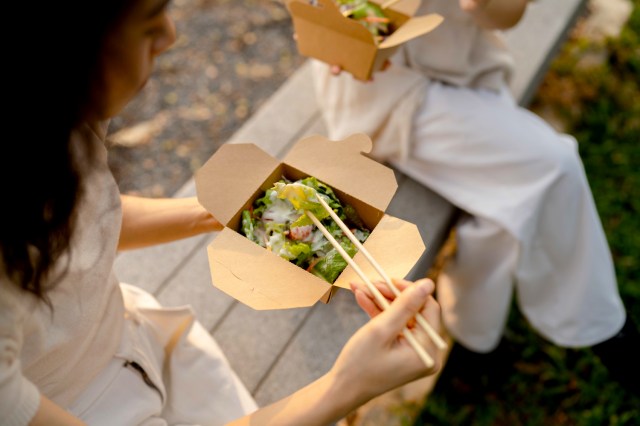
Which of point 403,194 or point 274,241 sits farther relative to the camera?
point 403,194

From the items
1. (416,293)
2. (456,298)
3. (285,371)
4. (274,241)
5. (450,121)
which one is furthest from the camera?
(456,298)

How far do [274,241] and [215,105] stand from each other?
2070 mm

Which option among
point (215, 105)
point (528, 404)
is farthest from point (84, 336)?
point (215, 105)

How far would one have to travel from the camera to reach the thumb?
0.98 meters

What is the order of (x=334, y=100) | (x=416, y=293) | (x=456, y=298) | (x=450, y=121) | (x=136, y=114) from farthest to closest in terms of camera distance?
(x=136, y=114) < (x=456, y=298) < (x=334, y=100) < (x=450, y=121) < (x=416, y=293)

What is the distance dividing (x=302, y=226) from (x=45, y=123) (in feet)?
1.81

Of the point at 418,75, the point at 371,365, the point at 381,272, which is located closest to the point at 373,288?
the point at 381,272

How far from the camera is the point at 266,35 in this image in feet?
11.0

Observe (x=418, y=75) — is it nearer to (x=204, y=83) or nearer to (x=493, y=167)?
(x=493, y=167)

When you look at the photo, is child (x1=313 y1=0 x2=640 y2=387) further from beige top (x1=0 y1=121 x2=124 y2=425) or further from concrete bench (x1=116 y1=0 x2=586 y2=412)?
beige top (x1=0 y1=121 x2=124 y2=425)

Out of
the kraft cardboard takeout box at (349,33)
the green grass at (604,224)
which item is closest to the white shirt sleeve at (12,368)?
the kraft cardboard takeout box at (349,33)

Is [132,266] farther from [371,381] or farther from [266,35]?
[266,35]

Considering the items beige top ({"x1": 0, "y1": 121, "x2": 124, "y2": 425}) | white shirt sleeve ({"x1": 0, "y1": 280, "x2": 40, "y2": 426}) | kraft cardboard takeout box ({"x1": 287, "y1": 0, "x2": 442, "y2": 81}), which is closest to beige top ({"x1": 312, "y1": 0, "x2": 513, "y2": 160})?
kraft cardboard takeout box ({"x1": 287, "y1": 0, "x2": 442, "y2": 81})

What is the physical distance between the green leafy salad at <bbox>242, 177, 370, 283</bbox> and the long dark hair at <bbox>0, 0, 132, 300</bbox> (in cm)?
41
